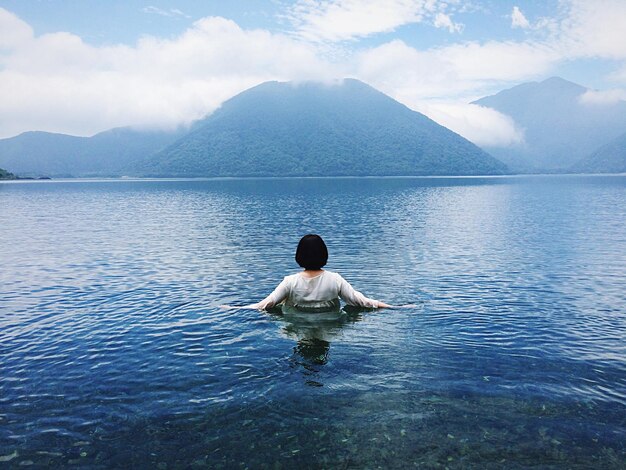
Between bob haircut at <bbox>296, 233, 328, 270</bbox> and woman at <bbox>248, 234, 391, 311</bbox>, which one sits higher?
bob haircut at <bbox>296, 233, 328, 270</bbox>

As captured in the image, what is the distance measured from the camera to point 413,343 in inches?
560

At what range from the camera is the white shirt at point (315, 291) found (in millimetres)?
14719

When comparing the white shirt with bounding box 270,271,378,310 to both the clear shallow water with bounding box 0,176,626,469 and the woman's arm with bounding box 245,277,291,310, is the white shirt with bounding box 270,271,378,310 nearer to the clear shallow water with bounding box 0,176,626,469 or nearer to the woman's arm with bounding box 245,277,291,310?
the woman's arm with bounding box 245,277,291,310

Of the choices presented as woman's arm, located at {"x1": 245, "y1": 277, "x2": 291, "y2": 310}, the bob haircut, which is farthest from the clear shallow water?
the bob haircut

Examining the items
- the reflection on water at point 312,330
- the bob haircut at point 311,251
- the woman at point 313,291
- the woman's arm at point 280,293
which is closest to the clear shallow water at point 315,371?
the reflection on water at point 312,330

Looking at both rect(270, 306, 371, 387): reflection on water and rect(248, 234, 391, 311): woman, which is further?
rect(248, 234, 391, 311): woman

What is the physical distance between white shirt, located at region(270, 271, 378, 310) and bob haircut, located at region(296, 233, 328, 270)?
88 cm

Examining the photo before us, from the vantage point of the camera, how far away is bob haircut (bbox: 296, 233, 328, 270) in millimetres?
13516

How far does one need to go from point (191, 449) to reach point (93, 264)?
25.4m

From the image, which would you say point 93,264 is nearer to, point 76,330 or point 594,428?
point 76,330

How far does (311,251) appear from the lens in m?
13.6

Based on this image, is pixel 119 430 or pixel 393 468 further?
pixel 119 430

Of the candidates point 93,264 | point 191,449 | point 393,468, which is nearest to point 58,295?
point 93,264

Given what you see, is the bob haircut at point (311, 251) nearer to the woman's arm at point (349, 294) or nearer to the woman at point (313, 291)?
the woman at point (313, 291)
